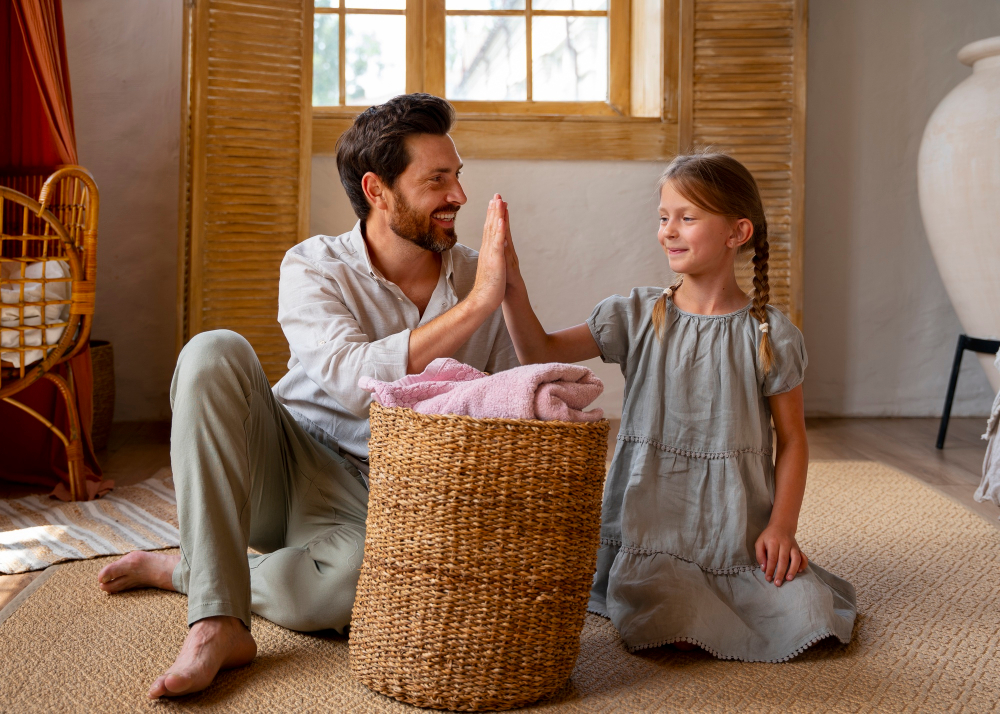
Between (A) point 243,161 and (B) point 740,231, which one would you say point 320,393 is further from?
(A) point 243,161

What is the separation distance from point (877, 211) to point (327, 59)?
7.13 ft

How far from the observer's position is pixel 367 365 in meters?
1.31

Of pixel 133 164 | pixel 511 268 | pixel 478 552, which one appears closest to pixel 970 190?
pixel 511 268

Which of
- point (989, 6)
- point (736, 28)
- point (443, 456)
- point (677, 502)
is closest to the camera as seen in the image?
point (443, 456)

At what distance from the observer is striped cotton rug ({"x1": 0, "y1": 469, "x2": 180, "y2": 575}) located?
1732 millimetres

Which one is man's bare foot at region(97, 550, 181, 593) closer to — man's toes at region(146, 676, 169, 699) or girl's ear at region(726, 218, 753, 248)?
man's toes at region(146, 676, 169, 699)

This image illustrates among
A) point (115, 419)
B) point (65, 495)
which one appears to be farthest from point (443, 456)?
point (115, 419)

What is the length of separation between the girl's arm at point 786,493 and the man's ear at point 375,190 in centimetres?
77

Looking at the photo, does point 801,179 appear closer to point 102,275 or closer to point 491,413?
point 491,413

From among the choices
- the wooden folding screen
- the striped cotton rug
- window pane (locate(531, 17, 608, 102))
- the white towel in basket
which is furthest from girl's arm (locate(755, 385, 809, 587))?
window pane (locate(531, 17, 608, 102))

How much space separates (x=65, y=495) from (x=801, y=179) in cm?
248

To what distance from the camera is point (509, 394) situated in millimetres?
1095

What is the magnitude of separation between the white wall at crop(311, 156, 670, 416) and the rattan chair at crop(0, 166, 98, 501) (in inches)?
39.7

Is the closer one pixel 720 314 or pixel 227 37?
pixel 720 314
